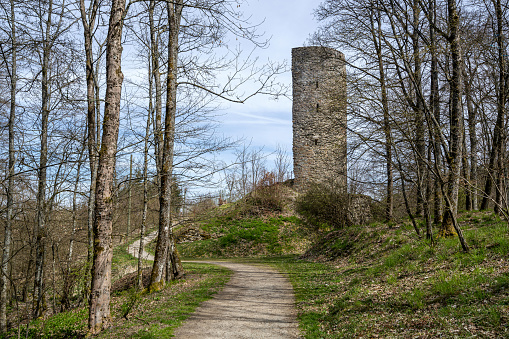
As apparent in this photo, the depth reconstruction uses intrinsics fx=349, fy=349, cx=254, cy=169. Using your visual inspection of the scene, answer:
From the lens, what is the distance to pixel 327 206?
17.9 meters

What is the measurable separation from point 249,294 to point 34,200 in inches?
237

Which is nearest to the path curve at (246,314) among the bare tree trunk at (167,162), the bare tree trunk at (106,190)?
the bare tree trunk at (106,190)

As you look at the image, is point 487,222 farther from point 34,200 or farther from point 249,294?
point 34,200

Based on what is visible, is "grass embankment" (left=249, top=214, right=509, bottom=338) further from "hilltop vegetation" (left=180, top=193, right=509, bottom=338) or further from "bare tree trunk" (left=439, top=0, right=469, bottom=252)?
"bare tree trunk" (left=439, top=0, right=469, bottom=252)

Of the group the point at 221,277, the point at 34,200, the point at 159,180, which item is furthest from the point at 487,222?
the point at 34,200

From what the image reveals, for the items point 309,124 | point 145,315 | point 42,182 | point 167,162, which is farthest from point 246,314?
point 309,124

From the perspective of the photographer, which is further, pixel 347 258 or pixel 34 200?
pixel 347 258

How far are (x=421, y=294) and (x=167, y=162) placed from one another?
6335mm

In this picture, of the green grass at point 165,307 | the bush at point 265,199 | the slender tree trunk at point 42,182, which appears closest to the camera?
the green grass at point 165,307

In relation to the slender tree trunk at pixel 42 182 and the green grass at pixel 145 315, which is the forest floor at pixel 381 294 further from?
the slender tree trunk at pixel 42 182

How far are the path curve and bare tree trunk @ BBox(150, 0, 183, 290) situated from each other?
73.5 inches

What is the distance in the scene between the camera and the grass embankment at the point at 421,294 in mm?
4254

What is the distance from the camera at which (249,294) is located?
822cm

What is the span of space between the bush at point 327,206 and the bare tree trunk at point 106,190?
41.8 feet
